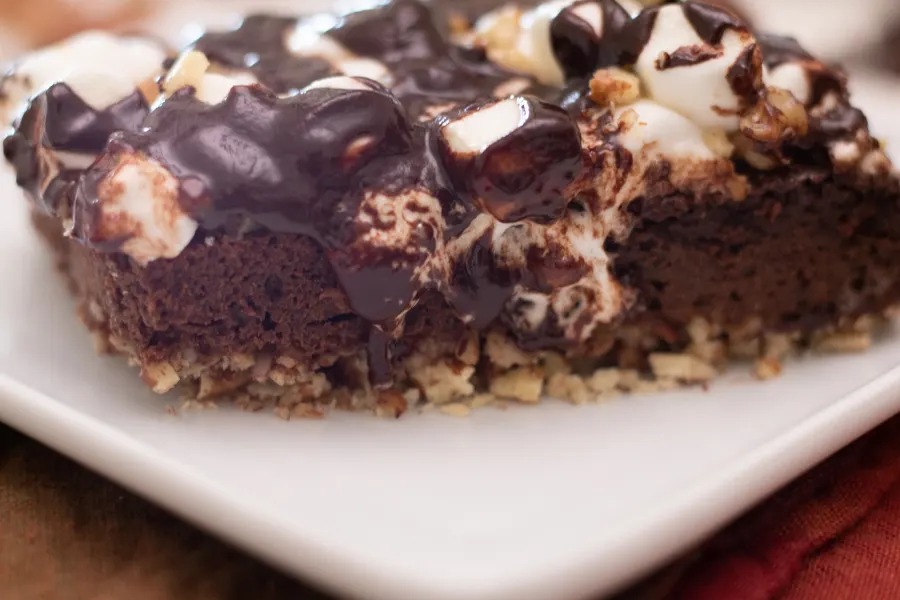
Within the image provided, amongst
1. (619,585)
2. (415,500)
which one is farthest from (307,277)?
(619,585)

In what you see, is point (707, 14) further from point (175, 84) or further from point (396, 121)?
point (175, 84)

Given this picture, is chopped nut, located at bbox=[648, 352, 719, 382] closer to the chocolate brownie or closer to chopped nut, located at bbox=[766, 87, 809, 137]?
the chocolate brownie

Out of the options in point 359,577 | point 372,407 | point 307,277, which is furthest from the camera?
point 372,407

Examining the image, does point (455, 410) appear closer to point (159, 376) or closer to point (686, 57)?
point (159, 376)

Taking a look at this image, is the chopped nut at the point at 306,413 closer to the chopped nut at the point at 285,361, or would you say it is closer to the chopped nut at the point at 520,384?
the chopped nut at the point at 285,361

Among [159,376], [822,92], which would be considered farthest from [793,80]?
[159,376]

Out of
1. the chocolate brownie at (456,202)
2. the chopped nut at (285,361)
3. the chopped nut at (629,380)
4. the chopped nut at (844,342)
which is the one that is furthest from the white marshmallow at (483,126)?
the chopped nut at (844,342)

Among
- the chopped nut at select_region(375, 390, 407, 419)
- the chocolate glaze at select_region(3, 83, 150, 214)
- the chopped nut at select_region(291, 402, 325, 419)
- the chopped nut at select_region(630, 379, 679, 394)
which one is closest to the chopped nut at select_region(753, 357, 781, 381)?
the chopped nut at select_region(630, 379, 679, 394)
